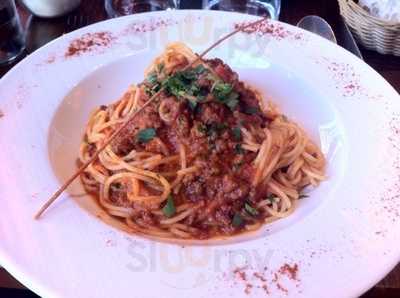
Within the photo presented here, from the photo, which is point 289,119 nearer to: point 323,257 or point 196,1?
point 323,257

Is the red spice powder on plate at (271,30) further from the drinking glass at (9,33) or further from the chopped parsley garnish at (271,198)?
the drinking glass at (9,33)

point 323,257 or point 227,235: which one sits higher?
point 323,257

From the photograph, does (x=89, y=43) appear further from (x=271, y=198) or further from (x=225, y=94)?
(x=271, y=198)

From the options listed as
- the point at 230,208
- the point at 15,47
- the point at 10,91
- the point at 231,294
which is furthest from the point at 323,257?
the point at 15,47

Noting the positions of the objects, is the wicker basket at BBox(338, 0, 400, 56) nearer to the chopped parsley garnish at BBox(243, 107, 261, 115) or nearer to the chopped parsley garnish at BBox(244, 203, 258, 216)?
the chopped parsley garnish at BBox(243, 107, 261, 115)

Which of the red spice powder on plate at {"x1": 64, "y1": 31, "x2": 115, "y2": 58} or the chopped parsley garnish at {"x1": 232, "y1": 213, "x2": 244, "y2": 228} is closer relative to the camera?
the chopped parsley garnish at {"x1": 232, "y1": 213, "x2": 244, "y2": 228}

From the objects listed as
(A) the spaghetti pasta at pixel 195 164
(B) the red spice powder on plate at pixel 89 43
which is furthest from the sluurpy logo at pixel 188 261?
(B) the red spice powder on plate at pixel 89 43

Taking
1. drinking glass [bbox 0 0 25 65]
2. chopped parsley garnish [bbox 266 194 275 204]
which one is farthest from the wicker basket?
drinking glass [bbox 0 0 25 65]

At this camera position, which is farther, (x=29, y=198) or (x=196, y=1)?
(x=196, y=1)
